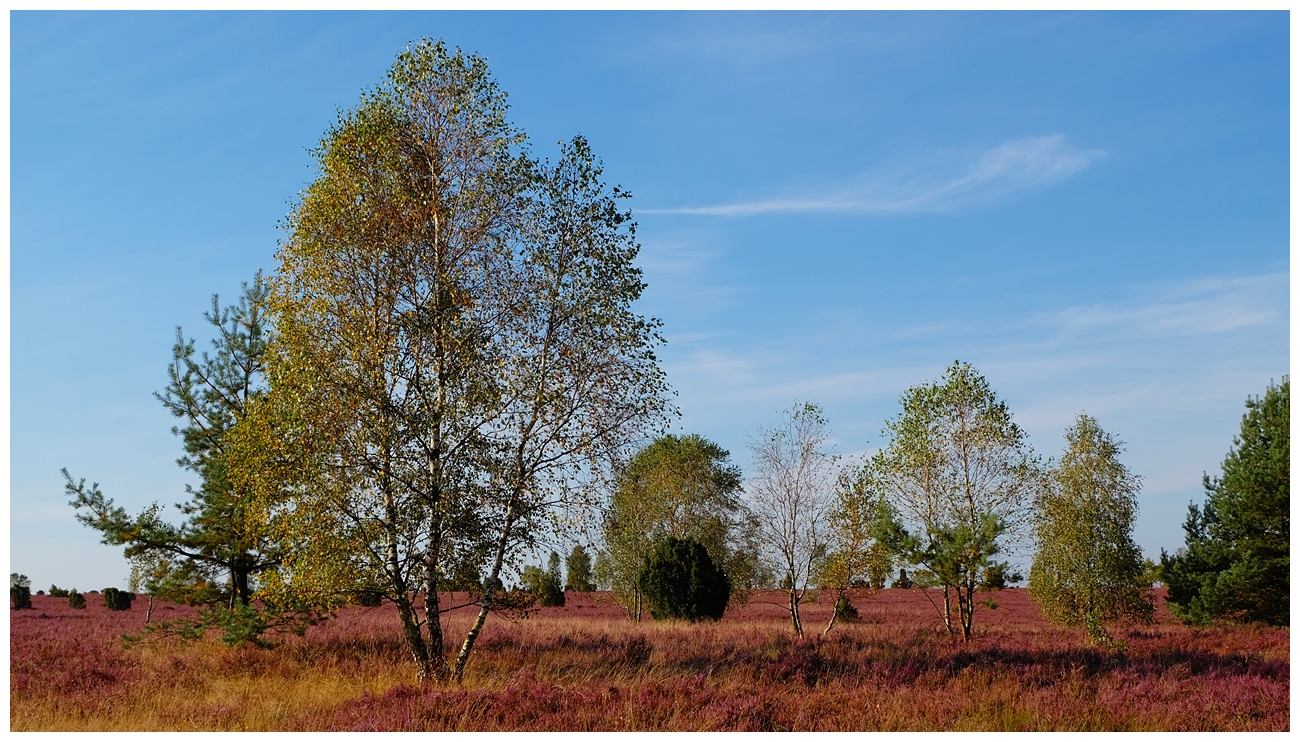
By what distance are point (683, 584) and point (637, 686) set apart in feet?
72.7

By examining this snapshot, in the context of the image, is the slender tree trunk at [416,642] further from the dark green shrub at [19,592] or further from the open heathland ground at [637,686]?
the dark green shrub at [19,592]

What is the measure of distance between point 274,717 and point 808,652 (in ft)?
42.0

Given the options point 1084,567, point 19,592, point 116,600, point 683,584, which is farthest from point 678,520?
point 19,592

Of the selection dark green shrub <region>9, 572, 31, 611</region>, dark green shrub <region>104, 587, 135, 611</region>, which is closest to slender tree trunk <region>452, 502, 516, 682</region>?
dark green shrub <region>104, 587, 135, 611</region>

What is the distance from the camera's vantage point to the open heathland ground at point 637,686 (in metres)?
13.8

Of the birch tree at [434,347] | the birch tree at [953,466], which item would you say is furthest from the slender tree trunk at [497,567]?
the birch tree at [953,466]

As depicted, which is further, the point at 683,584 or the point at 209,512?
the point at 683,584

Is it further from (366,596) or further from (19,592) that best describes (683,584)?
(19,592)

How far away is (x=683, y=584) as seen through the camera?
123 ft

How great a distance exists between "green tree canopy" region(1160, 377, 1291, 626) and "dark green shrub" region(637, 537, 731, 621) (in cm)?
1784

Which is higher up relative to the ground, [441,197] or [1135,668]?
[441,197]

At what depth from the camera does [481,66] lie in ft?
55.2
